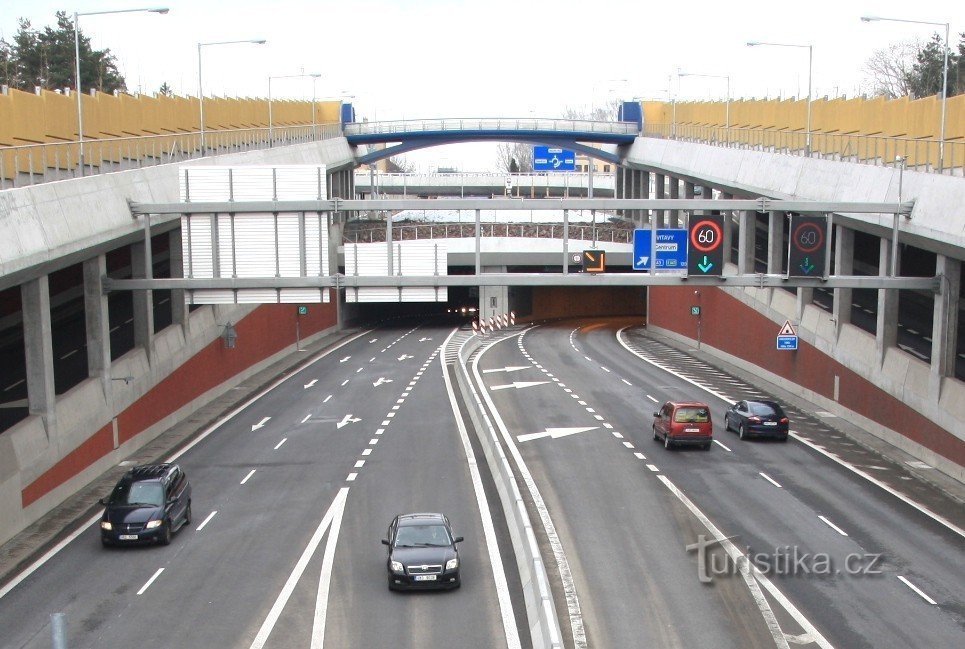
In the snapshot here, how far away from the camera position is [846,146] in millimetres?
42312

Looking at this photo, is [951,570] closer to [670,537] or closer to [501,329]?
[670,537]

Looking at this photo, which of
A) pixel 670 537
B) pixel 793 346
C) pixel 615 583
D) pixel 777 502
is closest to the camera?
pixel 615 583

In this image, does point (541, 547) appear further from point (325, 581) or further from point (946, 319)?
point (946, 319)

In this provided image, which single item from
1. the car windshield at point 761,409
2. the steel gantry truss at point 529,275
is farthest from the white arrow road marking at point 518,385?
the steel gantry truss at point 529,275

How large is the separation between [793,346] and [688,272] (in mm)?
15547

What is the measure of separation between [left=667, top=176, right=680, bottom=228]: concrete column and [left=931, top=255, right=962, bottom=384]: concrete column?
3401cm

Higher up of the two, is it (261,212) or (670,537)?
(261,212)

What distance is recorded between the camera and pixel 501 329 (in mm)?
80875

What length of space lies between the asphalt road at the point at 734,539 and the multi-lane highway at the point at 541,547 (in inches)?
3.0

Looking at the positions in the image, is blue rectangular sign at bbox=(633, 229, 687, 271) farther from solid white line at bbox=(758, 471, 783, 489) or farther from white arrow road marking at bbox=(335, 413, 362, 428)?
white arrow road marking at bbox=(335, 413, 362, 428)

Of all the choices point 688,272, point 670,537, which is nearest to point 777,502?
point 670,537

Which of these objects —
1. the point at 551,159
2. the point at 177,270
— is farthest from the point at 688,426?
the point at 551,159

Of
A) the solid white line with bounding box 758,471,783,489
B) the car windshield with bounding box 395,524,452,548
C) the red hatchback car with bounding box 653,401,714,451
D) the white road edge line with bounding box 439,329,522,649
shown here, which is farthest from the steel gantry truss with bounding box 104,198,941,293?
the car windshield with bounding box 395,524,452,548

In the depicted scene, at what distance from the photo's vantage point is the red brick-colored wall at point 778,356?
34281mm
